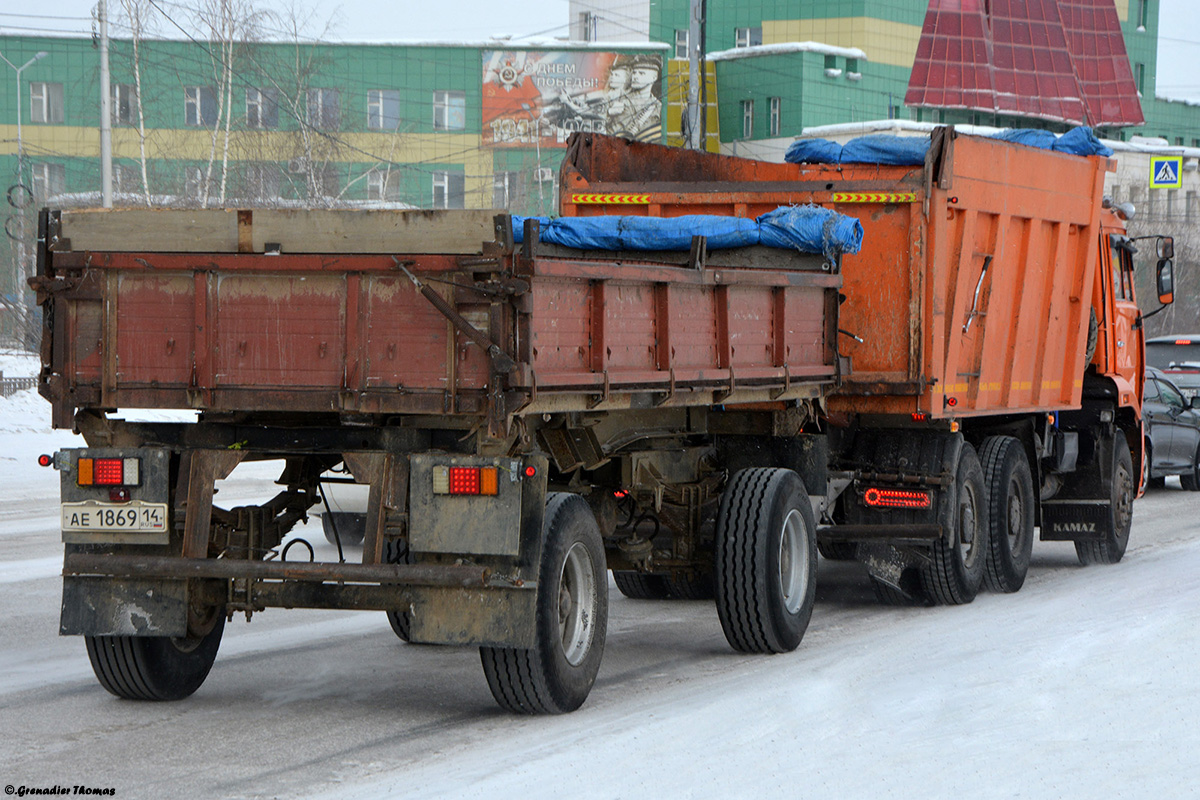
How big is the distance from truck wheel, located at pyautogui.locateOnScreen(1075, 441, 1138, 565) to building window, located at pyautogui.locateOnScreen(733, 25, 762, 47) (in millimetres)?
52250

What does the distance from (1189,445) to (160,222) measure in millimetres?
16214

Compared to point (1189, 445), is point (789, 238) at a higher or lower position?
higher

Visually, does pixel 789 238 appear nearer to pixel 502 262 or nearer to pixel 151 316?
pixel 502 262

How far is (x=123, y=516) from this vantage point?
6.67 metres

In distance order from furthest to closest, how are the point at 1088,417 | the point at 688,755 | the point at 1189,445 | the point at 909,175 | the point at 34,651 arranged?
the point at 1189,445 < the point at 1088,417 < the point at 909,175 < the point at 34,651 < the point at 688,755

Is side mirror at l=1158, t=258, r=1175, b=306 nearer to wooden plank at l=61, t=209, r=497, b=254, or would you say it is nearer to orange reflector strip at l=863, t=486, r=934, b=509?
orange reflector strip at l=863, t=486, r=934, b=509

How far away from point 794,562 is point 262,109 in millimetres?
38219

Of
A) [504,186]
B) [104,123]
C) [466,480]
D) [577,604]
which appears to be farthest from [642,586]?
[504,186]

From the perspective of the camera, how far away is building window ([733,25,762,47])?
6334cm

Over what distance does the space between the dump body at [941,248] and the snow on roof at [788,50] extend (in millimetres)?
46013

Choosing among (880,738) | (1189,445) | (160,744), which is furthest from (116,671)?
(1189,445)

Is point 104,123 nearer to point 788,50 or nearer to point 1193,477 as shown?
point 1193,477

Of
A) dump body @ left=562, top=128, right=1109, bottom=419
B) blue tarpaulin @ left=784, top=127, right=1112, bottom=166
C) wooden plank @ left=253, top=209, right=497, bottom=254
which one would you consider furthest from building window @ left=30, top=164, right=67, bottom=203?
wooden plank @ left=253, top=209, right=497, bottom=254

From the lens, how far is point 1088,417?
1307 cm
